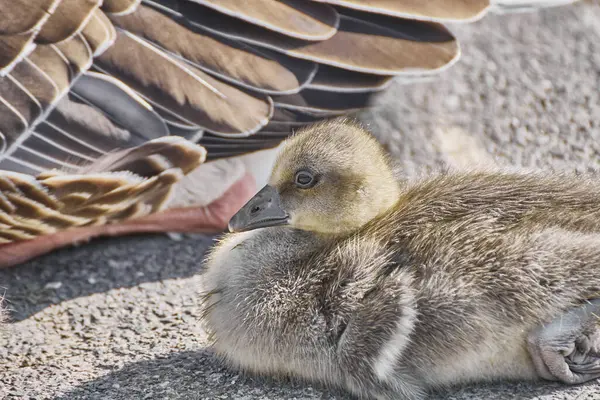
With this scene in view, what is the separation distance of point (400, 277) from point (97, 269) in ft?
4.52

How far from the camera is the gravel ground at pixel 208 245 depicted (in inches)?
99.4

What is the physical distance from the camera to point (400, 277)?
92.3 inches

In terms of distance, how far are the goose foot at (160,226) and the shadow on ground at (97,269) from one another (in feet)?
0.12

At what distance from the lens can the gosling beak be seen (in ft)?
8.33

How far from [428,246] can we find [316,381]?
428 mm

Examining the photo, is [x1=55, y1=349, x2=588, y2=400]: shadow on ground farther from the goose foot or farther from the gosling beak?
the goose foot

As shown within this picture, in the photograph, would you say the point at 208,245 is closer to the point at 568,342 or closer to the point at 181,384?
the point at 181,384

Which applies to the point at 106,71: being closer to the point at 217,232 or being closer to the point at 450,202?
the point at 217,232

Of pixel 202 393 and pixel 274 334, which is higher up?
pixel 274 334

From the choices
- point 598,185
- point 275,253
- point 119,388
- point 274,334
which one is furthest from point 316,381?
point 598,185

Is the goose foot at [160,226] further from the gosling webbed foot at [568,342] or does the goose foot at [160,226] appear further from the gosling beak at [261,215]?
the gosling webbed foot at [568,342]

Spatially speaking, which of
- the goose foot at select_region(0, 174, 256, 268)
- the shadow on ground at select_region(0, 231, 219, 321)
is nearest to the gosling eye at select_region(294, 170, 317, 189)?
the shadow on ground at select_region(0, 231, 219, 321)

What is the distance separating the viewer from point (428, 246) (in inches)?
94.0

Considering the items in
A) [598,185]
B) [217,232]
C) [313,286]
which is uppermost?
[598,185]
